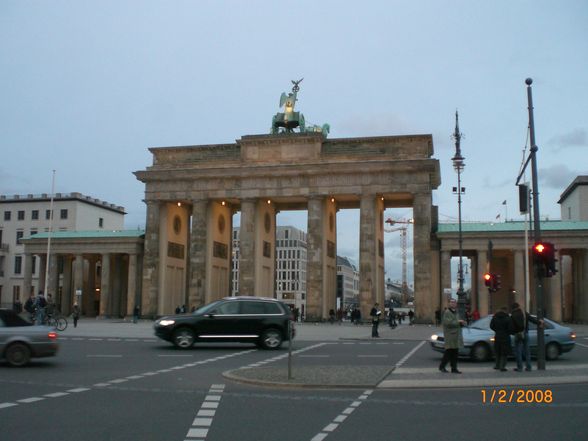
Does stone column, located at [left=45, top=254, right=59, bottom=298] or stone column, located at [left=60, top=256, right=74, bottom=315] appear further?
stone column, located at [left=60, top=256, right=74, bottom=315]

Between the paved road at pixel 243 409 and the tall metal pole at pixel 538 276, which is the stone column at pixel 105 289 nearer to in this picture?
the paved road at pixel 243 409

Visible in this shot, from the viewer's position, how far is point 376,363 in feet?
66.7

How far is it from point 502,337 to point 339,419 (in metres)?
8.51

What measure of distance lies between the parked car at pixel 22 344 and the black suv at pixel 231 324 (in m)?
7.66

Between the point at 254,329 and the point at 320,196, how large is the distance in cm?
3331

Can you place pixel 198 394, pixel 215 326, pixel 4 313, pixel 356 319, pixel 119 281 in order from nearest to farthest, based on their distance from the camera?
pixel 198 394 < pixel 4 313 < pixel 215 326 < pixel 356 319 < pixel 119 281

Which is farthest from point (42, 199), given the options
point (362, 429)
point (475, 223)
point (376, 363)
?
point (362, 429)

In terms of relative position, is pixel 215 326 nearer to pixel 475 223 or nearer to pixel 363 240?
pixel 363 240

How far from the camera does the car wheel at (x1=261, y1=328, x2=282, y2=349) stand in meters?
25.6

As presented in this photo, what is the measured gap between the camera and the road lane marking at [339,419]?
928 cm

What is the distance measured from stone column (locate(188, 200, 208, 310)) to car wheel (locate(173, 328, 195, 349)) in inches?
1391

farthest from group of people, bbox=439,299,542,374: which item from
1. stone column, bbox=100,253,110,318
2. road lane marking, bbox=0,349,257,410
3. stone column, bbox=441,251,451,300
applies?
stone column, bbox=100,253,110,318

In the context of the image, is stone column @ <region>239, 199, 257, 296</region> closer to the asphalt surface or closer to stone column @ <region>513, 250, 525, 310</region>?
stone column @ <region>513, 250, 525, 310</region>
